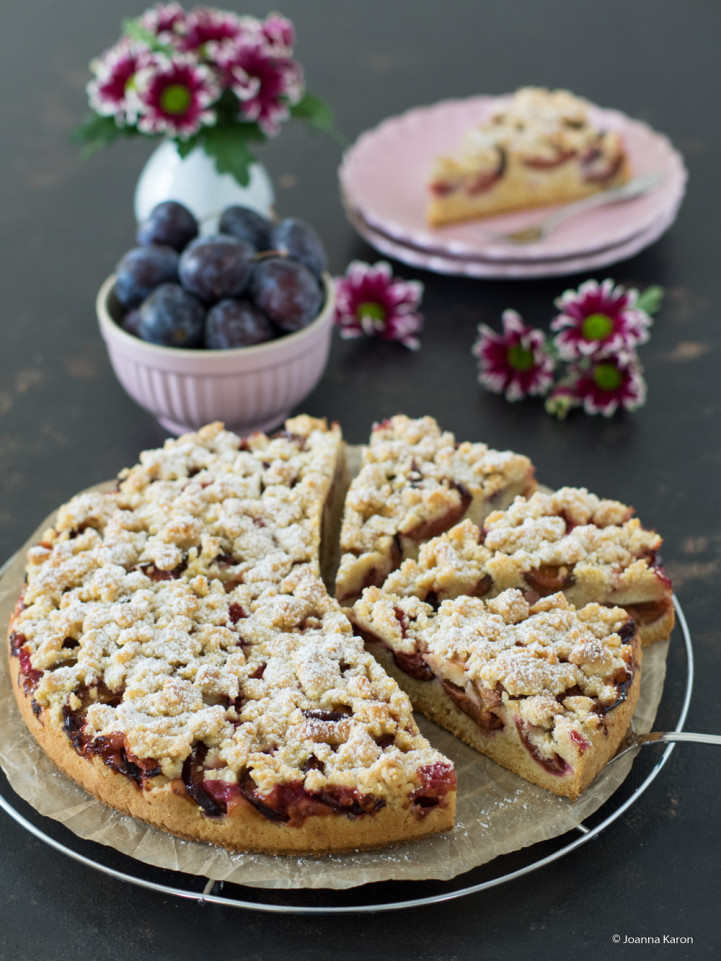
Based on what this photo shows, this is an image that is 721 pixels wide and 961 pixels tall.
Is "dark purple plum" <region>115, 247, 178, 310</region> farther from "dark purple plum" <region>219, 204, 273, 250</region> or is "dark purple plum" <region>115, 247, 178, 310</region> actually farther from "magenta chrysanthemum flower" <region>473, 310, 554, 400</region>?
"magenta chrysanthemum flower" <region>473, 310, 554, 400</region>

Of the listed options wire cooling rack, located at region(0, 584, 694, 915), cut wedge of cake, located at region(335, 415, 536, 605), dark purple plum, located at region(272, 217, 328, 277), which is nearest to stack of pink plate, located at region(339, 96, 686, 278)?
dark purple plum, located at region(272, 217, 328, 277)

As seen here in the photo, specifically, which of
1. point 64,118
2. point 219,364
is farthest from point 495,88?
point 219,364

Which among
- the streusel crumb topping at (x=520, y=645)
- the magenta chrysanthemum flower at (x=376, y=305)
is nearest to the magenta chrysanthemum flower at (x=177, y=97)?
the magenta chrysanthemum flower at (x=376, y=305)

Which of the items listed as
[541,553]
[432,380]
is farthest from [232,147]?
[541,553]

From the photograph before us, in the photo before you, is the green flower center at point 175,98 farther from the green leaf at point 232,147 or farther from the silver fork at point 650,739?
the silver fork at point 650,739

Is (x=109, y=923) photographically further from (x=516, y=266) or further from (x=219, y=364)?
(x=516, y=266)
